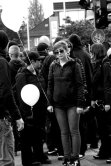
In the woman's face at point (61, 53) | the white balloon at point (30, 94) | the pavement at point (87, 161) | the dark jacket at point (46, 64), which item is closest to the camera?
the white balloon at point (30, 94)

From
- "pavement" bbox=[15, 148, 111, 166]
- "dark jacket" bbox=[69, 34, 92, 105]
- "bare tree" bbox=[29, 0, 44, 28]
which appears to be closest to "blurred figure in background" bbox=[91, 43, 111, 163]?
"pavement" bbox=[15, 148, 111, 166]

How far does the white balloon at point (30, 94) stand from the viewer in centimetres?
773

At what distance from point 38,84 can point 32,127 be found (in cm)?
71

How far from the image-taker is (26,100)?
7773mm

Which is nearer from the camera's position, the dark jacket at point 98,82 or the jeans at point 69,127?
the jeans at point 69,127

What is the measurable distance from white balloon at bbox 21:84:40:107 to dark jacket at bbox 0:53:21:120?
63.1 inches

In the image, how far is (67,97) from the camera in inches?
312

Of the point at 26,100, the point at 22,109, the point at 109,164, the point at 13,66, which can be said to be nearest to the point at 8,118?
the point at 26,100

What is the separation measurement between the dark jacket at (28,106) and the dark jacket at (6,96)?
214 centimetres

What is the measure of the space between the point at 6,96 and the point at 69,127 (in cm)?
229

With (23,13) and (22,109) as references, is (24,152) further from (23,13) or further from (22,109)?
(23,13)

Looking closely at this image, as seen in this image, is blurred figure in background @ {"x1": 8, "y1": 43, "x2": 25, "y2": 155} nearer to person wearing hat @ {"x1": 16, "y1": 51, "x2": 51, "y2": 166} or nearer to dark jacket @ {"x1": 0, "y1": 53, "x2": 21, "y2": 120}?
person wearing hat @ {"x1": 16, "y1": 51, "x2": 51, "y2": 166}

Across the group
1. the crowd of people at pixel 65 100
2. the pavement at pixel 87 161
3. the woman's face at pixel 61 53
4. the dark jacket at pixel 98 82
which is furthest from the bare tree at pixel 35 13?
the woman's face at pixel 61 53

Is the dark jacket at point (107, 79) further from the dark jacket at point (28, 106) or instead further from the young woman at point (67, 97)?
the dark jacket at point (28, 106)
